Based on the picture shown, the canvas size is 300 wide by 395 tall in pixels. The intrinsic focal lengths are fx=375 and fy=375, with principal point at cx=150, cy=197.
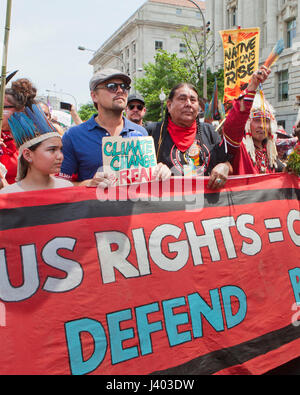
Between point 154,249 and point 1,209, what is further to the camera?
point 154,249

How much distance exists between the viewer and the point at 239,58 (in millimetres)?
3576

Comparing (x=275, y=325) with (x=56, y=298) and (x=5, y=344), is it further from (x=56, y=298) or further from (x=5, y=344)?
(x=5, y=344)

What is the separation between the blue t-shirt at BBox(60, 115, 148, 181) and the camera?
271cm

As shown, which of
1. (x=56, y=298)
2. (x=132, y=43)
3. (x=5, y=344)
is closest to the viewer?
(x=5, y=344)

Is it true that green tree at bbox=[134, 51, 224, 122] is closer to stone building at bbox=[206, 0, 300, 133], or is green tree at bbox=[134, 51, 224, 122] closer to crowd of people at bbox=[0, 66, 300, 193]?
stone building at bbox=[206, 0, 300, 133]

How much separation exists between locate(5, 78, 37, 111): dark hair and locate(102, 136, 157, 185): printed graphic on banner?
0.64 meters

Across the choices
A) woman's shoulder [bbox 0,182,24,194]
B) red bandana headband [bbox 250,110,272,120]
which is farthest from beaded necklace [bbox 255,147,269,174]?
woman's shoulder [bbox 0,182,24,194]

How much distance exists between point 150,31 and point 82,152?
56982 mm

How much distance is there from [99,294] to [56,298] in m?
0.23

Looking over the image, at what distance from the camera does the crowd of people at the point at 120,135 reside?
2432 mm

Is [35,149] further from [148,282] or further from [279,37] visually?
[279,37]

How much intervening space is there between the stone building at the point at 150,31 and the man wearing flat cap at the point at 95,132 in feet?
168
